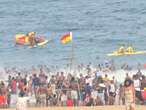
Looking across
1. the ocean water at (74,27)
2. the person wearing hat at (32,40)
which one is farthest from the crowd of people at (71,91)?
the ocean water at (74,27)

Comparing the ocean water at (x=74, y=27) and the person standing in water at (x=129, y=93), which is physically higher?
the ocean water at (x=74, y=27)

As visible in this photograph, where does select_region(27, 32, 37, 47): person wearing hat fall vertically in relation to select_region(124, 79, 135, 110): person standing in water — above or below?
above

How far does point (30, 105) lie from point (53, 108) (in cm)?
128

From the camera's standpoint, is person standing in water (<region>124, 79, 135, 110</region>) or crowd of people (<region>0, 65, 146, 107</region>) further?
crowd of people (<region>0, 65, 146, 107</region>)

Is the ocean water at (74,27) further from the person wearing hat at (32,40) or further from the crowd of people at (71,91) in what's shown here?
the crowd of people at (71,91)

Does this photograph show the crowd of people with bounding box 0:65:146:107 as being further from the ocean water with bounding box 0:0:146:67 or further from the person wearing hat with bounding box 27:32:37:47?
the ocean water with bounding box 0:0:146:67

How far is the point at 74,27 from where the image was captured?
6562 centimetres

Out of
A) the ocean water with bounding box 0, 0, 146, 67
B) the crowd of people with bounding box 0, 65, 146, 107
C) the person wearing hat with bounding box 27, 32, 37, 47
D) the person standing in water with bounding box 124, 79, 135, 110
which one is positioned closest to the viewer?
the person standing in water with bounding box 124, 79, 135, 110

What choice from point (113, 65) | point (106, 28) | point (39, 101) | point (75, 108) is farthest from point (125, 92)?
point (106, 28)

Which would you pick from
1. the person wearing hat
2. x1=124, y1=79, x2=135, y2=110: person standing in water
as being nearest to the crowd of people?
x1=124, y1=79, x2=135, y2=110: person standing in water

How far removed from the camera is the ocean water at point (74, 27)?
52.4m

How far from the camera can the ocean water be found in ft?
172

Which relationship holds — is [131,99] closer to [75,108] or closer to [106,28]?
[75,108]

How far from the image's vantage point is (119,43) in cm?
5697
